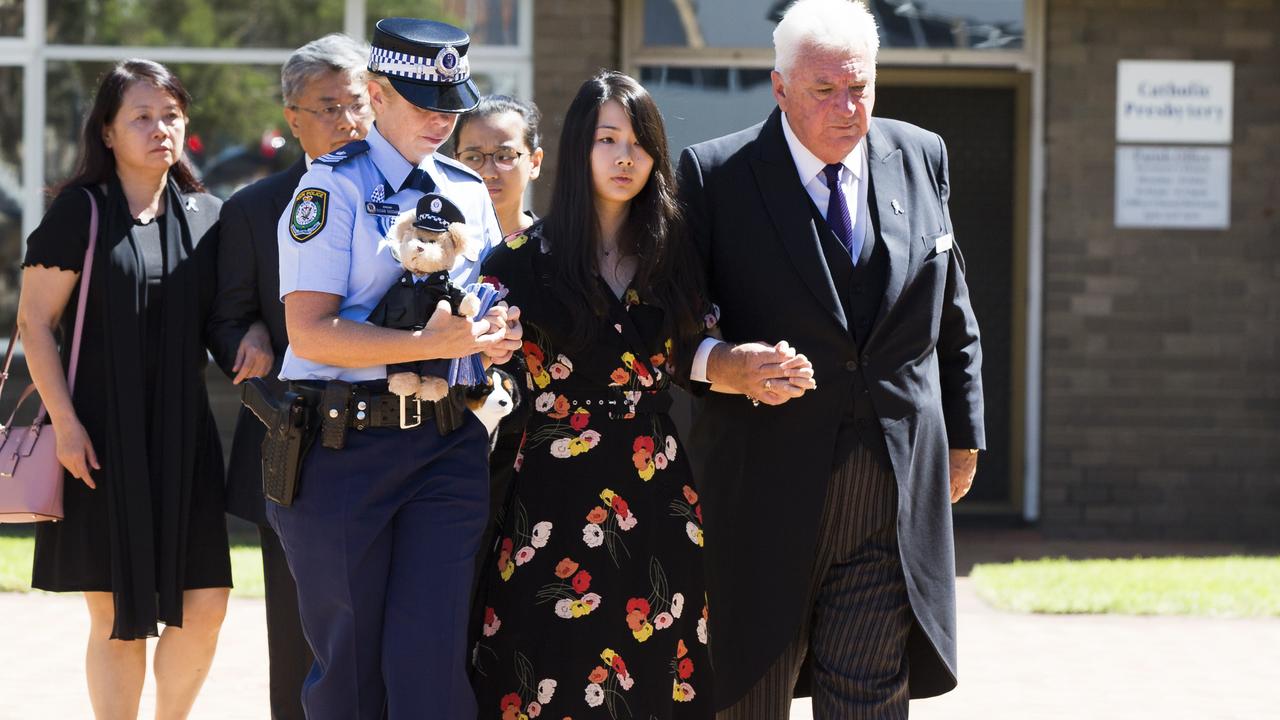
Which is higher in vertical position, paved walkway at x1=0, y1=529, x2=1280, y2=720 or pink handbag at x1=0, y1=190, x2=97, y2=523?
pink handbag at x1=0, y1=190, x2=97, y2=523

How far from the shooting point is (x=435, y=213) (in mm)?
3619

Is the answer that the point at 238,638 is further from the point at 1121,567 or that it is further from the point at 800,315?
the point at 1121,567

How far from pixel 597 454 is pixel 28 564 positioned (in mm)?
5481

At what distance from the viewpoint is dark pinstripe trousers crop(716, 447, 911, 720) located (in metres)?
4.02

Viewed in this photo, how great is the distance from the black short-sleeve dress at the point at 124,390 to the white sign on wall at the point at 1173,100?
21.2 feet

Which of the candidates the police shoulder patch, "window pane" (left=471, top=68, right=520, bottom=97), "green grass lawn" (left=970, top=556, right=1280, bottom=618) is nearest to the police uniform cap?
the police shoulder patch

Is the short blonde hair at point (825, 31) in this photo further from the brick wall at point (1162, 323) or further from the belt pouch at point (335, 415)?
the brick wall at point (1162, 323)

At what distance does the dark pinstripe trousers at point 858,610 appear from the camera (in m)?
4.02

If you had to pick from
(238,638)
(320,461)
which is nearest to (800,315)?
(320,461)

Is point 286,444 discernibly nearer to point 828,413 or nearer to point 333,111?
point 828,413

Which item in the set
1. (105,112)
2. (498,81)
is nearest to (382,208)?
(105,112)

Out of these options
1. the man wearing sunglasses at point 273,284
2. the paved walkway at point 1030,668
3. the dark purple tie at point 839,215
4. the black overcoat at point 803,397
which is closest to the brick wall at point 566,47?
the paved walkway at point 1030,668

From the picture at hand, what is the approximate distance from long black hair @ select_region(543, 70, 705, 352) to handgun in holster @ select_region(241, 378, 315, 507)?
72 centimetres

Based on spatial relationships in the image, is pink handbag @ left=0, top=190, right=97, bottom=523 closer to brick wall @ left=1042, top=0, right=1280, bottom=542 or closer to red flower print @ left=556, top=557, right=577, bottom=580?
red flower print @ left=556, top=557, right=577, bottom=580
